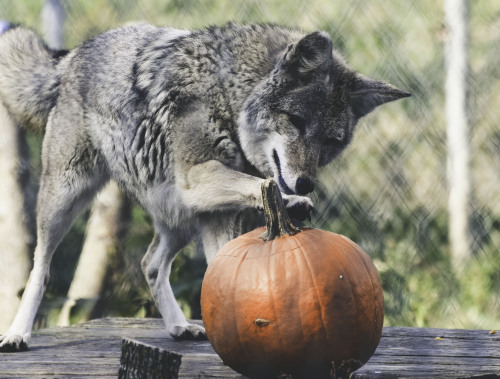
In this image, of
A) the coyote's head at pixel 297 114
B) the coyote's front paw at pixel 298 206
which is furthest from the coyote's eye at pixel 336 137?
the coyote's front paw at pixel 298 206

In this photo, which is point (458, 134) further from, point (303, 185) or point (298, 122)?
point (303, 185)

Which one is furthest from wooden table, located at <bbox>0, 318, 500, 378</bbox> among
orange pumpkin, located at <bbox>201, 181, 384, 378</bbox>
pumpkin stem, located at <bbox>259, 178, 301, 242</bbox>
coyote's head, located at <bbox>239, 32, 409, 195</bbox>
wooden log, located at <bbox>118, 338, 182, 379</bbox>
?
coyote's head, located at <bbox>239, 32, 409, 195</bbox>

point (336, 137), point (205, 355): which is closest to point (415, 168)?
point (336, 137)

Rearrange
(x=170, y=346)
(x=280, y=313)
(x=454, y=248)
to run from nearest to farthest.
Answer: (x=280, y=313)
(x=170, y=346)
(x=454, y=248)

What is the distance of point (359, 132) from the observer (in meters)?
4.11

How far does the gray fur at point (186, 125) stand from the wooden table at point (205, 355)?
176 millimetres

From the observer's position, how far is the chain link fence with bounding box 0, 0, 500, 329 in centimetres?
402

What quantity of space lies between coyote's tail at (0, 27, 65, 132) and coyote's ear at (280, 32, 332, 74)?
141 centimetres

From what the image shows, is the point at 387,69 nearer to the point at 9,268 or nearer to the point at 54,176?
the point at 54,176

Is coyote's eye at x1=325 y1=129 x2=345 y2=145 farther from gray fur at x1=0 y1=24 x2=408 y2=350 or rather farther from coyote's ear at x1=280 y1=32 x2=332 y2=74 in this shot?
coyote's ear at x1=280 y1=32 x2=332 y2=74

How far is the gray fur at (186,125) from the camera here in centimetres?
281

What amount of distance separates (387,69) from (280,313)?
8.36 feet

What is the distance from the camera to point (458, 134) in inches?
159

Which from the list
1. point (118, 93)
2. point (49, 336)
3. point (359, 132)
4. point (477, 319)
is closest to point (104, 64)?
point (118, 93)
